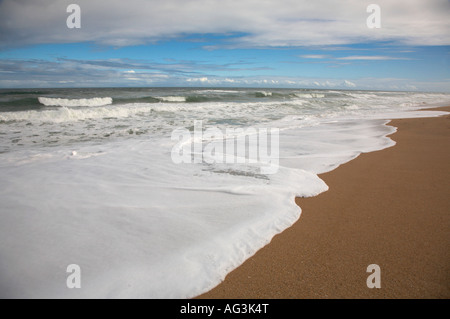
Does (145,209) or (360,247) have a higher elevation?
(145,209)

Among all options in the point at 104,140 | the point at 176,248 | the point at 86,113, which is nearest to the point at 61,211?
the point at 176,248

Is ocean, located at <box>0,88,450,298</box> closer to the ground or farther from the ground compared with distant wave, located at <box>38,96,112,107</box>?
closer to the ground

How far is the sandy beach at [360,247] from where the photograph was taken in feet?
6.19

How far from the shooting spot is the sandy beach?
6.19 ft

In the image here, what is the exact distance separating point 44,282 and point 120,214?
0.97 m

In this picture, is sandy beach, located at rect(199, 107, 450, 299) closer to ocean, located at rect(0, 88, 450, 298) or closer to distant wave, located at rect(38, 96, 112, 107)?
ocean, located at rect(0, 88, 450, 298)

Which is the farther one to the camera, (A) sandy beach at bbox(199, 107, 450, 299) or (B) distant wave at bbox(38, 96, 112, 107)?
(B) distant wave at bbox(38, 96, 112, 107)

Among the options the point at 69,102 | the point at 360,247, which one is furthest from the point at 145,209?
the point at 69,102

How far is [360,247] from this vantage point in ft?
7.63

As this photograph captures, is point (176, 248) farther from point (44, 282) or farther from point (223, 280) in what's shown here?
point (44, 282)

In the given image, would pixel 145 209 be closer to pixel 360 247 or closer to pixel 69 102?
pixel 360 247

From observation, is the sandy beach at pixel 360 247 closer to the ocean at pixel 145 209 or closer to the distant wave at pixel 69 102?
the ocean at pixel 145 209

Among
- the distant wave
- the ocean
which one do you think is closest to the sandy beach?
the ocean

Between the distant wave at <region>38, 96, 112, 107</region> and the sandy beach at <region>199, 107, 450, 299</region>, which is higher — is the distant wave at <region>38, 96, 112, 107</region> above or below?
above
